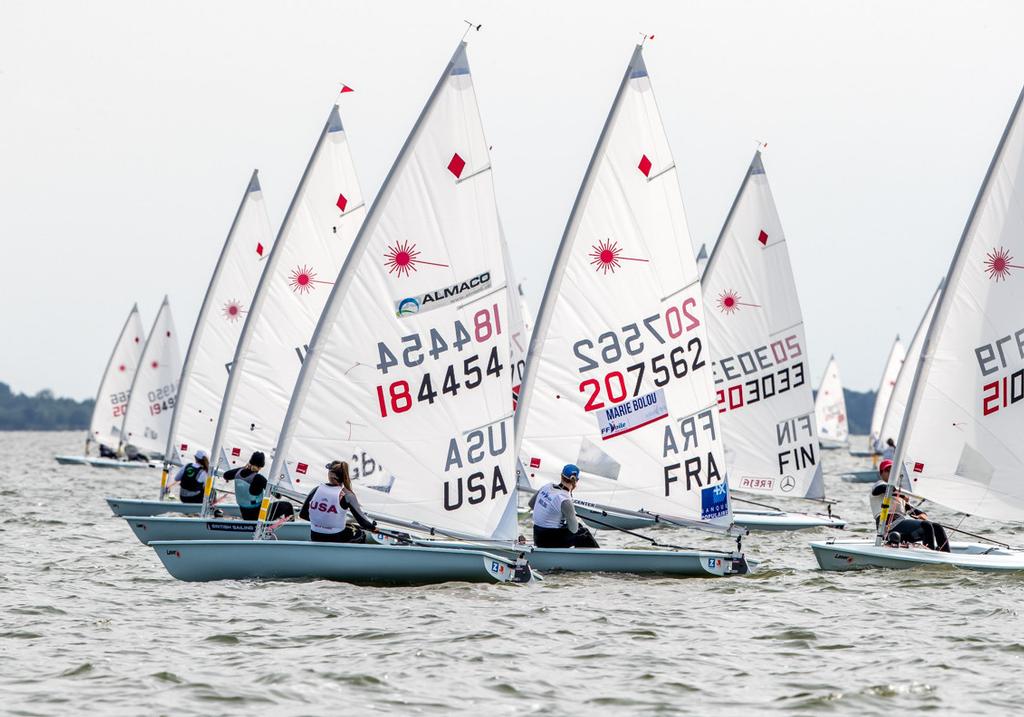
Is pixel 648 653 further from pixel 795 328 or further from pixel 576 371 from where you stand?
pixel 795 328

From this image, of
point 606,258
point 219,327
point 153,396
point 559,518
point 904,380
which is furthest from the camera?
point 904,380

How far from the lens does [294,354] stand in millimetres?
26438

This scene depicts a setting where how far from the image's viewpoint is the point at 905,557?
17359 millimetres

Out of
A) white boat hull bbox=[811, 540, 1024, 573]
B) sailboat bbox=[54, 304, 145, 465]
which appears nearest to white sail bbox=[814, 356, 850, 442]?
sailboat bbox=[54, 304, 145, 465]

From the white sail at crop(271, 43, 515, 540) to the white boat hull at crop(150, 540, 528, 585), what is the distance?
116cm

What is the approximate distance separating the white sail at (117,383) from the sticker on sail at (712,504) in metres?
34.7

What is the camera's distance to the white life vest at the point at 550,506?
1723cm

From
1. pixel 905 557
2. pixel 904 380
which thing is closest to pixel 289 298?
pixel 905 557

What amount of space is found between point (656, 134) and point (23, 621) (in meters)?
9.69

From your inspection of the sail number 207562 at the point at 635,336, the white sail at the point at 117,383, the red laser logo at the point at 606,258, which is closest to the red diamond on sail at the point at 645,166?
the red laser logo at the point at 606,258

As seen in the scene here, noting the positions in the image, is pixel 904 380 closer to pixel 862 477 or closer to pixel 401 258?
pixel 862 477

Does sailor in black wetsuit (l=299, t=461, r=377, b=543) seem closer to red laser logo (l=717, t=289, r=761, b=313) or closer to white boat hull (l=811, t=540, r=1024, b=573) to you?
white boat hull (l=811, t=540, r=1024, b=573)

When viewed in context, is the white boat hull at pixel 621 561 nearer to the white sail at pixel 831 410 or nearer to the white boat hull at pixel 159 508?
the white boat hull at pixel 159 508

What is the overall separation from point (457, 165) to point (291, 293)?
10302 mm
